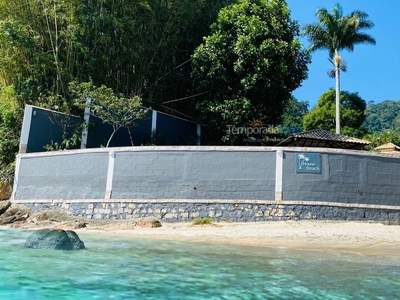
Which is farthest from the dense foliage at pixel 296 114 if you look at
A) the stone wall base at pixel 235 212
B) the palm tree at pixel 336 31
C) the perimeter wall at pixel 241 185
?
the stone wall base at pixel 235 212

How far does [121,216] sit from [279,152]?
547cm

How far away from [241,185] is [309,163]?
2225 mm

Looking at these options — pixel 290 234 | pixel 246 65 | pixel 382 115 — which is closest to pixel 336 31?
pixel 246 65

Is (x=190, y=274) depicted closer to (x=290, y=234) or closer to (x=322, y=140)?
(x=290, y=234)

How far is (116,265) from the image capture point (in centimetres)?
668

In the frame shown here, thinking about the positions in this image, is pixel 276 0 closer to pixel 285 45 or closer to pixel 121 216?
pixel 285 45

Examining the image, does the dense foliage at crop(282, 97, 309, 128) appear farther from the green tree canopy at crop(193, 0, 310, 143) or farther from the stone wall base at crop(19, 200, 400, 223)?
the stone wall base at crop(19, 200, 400, 223)

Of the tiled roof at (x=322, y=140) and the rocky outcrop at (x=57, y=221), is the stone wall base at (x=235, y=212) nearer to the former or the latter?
the rocky outcrop at (x=57, y=221)

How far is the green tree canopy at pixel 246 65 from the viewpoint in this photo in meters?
19.0

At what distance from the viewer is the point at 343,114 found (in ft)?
87.1

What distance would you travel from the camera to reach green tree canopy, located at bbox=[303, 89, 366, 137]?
86.9 feet

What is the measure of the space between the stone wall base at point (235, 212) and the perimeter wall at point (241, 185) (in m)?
0.03

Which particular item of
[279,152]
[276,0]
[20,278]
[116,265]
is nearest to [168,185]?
[279,152]

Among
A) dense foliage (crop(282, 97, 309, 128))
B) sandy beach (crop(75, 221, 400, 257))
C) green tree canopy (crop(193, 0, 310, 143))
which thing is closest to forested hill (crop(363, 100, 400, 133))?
dense foliage (crop(282, 97, 309, 128))
